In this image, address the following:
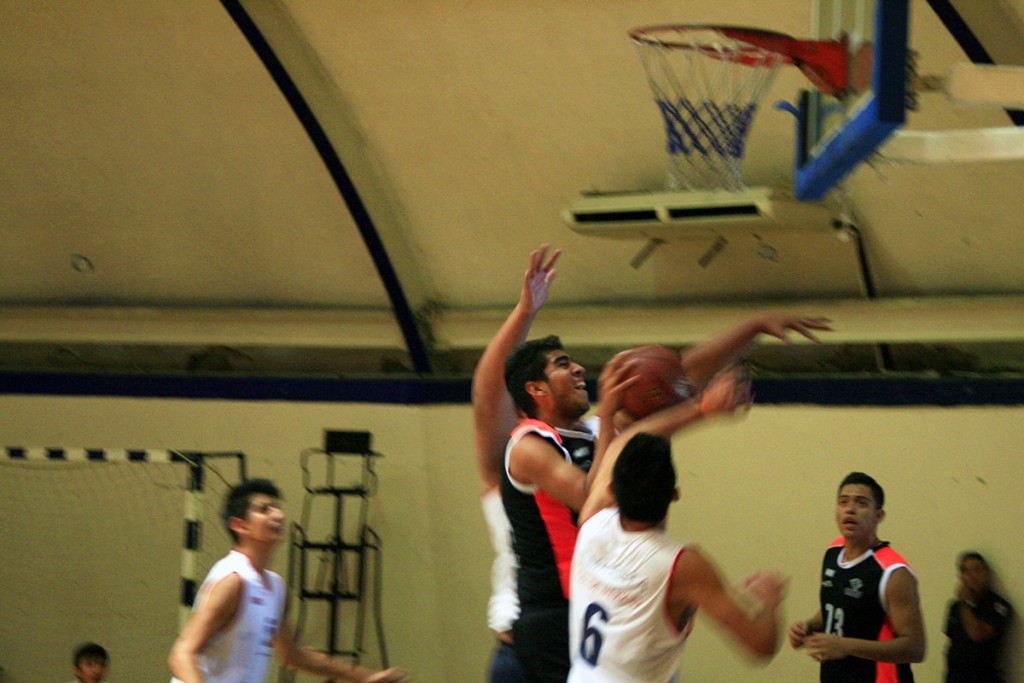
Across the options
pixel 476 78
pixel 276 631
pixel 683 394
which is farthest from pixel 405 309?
pixel 683 394

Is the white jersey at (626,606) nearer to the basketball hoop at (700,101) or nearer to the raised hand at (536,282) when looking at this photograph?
the raised hand at (536,282)

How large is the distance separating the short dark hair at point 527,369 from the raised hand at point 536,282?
0.30m

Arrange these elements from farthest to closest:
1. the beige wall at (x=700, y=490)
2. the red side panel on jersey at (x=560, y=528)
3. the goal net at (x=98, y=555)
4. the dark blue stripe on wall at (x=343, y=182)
Result: the goal net at (x=98, y=555) → the dark blue stripe on wall at (x=343, y=182) → the beige wall at (x=700, y=490) → the red side panel on jersey at (x=560, y=528)

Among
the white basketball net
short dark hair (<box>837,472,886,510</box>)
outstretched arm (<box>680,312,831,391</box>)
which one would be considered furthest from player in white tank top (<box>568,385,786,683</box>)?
the white basketball net

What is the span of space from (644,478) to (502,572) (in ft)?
4.26

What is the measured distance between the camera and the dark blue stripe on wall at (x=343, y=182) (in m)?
7.93

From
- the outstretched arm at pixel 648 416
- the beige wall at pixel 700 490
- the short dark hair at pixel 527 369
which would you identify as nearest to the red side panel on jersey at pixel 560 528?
the outstretched arm at pixel 648 416

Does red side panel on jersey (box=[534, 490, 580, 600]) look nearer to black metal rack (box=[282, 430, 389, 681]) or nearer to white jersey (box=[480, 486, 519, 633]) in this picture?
white jersey (box=[480, 486, 519, 633])

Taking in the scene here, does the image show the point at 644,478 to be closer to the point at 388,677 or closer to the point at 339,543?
the point at 388,677

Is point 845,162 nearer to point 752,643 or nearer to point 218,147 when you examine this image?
point 752,643

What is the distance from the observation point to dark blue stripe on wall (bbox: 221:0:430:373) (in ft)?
26.0

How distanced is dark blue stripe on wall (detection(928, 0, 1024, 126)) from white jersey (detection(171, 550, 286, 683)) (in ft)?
13.6

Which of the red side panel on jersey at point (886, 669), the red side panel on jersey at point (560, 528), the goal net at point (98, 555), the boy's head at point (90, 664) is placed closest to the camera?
the red side panel on jersey at point (560, 528)


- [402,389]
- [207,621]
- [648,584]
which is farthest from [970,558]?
[207,621]
